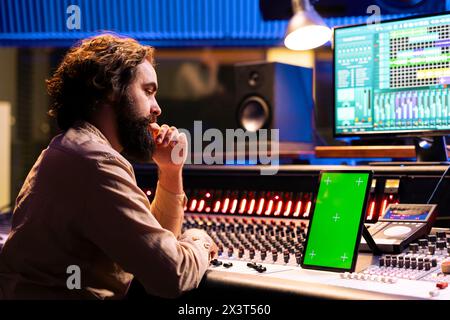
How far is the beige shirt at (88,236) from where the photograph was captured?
1170 millimetres

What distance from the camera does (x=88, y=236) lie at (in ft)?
3.95

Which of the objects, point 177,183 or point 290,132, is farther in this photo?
point 290,132

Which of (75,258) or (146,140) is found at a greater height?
(146,140)

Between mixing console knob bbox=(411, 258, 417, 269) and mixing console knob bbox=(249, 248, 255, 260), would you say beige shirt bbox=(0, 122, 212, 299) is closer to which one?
mixing console knob bbox=(249, 248, 255, 260)

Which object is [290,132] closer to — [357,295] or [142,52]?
[142,52]

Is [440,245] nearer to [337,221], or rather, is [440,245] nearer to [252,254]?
[337,221]

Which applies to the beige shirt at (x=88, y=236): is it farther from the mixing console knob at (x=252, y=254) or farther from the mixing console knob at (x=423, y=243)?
the mixing console knob at (x=423, y=243)

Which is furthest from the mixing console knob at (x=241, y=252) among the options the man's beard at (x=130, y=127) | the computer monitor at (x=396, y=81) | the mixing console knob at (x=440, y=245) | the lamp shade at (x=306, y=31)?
the lamp shade at (x=306, y=31)

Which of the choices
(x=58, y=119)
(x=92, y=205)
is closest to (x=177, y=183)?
(x=58, y=119)

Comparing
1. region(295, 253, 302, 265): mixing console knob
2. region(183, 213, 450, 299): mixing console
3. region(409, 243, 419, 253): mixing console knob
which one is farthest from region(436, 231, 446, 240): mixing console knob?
region(295, 253, 302, 265): mixing console knob
